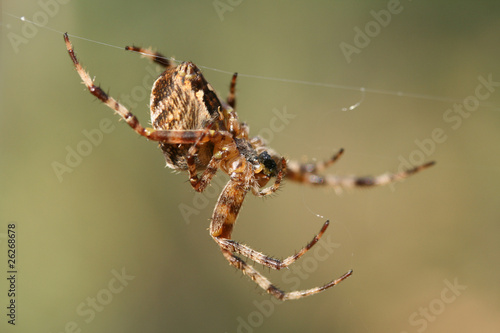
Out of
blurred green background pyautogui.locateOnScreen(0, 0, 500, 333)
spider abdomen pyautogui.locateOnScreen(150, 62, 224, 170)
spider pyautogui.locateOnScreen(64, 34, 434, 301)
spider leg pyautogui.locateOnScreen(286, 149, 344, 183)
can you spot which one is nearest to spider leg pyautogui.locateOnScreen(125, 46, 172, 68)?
spider pyautogui.locateOnScreen(64, 34, 434, 301)

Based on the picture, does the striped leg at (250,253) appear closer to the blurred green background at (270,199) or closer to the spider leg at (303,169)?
the spider leg at (303,169)

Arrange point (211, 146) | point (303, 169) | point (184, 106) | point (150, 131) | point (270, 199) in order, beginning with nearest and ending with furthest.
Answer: point (150, 131)
point (184, 106)
point (211, 146)
point (303, 169)
point (270, 199)

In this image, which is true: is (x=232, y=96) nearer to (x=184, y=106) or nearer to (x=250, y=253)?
(x=184, y=106)

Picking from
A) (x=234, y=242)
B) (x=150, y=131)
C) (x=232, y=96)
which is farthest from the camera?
(x=232, y=96)

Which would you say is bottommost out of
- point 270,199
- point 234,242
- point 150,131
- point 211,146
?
point 234,242

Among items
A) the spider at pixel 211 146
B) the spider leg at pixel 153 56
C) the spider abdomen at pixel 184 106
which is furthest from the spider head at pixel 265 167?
the spider leg at pixel 153 56

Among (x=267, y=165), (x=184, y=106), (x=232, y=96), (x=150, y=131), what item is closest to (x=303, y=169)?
(x=267, y=165)
